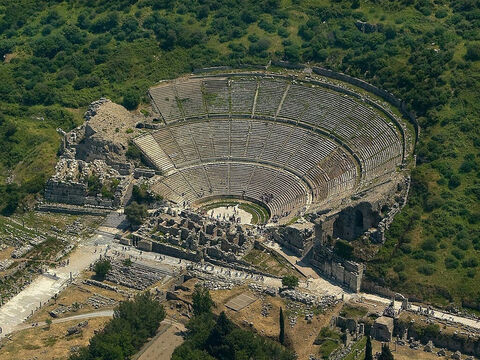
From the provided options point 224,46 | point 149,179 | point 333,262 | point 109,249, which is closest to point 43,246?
point 109,249

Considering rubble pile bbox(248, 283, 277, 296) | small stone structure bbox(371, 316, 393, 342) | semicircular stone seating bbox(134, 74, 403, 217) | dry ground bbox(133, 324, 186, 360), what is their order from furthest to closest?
semicircular stone seating bbox(134, 74, 403, 217)
rubble pile bbox(248, 283, 277, 296)
small stone structure bbox(371, 316, 393, 342)
dry ground bbox(133, 324, 186, 360)

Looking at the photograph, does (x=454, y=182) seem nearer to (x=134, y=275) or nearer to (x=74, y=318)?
(x=134, y=275)

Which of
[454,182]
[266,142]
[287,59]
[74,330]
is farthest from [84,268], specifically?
[287,59]

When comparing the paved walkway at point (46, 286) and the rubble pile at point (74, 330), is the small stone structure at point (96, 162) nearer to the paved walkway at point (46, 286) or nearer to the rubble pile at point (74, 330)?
the paved walkway at point (46, 286)

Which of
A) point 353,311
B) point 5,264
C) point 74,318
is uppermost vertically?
point 353,311

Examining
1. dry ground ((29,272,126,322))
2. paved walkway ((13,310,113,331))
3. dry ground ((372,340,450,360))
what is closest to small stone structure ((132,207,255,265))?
dry ground ((29,272,126,322))

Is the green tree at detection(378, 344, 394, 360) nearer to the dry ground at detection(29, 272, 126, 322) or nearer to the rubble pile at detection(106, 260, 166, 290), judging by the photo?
the rubble pile at detection(106, 260, 166, 290)

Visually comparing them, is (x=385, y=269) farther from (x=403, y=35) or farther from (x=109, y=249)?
(x=403, y=35)
